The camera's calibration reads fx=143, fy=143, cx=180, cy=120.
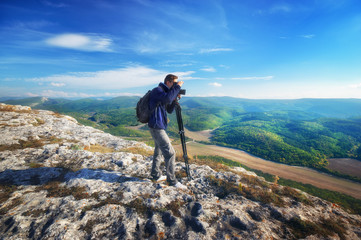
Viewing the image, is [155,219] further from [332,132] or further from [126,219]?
[332,132]

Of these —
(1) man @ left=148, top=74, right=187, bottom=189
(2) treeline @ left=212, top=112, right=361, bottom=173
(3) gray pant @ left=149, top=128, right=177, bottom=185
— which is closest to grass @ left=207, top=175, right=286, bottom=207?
(1) man @ left=148, top=74, right=187, bottom=189

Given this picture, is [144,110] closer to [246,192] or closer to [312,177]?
[246,192]

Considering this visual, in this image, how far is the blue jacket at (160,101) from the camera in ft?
16.4

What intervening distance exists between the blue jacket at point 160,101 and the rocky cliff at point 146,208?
2679 mm

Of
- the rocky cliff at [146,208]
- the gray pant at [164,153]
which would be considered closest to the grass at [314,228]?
the rocky cliff at [146,208]

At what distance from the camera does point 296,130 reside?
19762cm

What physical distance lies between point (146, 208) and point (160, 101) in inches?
143

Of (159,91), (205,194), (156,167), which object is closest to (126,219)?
(156,167)

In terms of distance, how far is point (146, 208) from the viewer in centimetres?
470

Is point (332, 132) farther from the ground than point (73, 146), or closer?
closer

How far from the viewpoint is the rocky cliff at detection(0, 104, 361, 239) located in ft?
12.7

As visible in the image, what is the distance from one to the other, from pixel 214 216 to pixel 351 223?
17.1 feet

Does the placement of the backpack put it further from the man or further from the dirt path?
the dirt path

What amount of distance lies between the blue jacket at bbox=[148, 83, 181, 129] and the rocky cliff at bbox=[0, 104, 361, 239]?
2.68m
